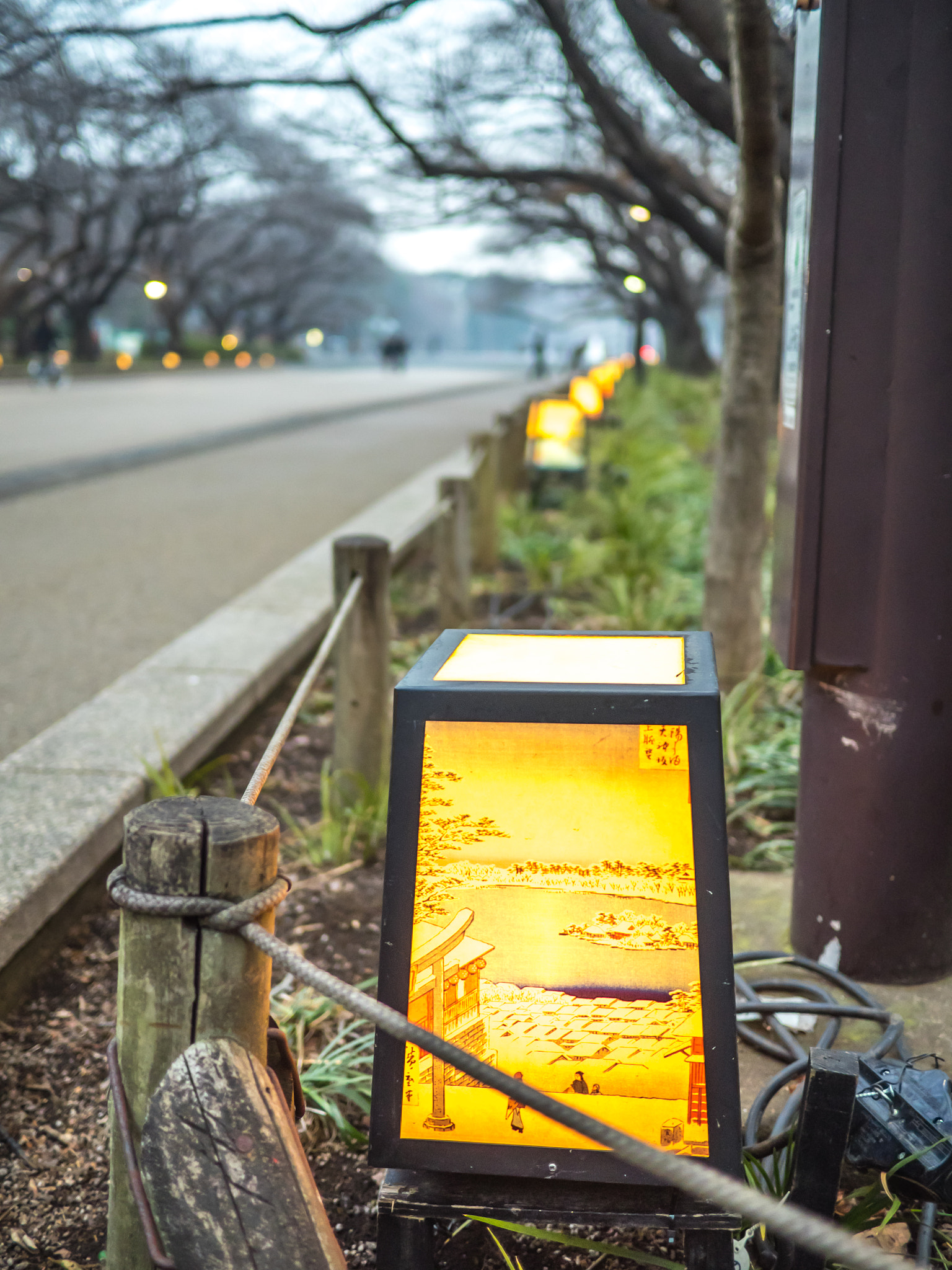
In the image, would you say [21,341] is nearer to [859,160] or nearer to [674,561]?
[674,561]

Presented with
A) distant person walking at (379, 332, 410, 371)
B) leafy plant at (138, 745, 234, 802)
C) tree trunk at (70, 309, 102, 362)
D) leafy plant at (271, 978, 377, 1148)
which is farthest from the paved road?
distant person walking at (379, 332, 410, 371)

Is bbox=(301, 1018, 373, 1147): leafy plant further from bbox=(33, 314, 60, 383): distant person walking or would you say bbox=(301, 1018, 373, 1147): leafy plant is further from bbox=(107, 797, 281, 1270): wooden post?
bbox=(33, 314, 60, 383): distant person walking

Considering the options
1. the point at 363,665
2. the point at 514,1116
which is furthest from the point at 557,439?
the point at 514,1116

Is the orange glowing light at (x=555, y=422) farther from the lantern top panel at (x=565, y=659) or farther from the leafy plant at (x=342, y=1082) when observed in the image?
the lantern top panel at (x=565, y=659)

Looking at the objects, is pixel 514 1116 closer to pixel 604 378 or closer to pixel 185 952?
pixel 185 952

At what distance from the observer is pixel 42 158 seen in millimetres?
26172

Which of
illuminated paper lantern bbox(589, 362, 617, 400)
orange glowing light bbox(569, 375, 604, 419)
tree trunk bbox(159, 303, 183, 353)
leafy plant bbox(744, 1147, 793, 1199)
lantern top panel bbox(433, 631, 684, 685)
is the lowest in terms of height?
leafy plant bbox(744, 1147, 793, 1199)

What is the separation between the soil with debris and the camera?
81.6 inches

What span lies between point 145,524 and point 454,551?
4.68m

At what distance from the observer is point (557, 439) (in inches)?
414

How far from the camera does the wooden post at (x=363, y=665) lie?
3592 mm

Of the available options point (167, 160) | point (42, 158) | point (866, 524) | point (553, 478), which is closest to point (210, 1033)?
point (866, 524)

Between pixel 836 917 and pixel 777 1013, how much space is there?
10.3 inches

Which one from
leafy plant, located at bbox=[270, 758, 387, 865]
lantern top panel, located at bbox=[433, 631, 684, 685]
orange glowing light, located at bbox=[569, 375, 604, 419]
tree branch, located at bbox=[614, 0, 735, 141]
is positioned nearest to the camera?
lantern top panel, located at bbox=[433, 631, 684, 685]
